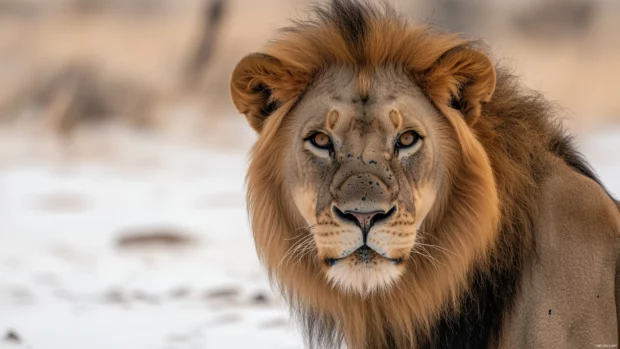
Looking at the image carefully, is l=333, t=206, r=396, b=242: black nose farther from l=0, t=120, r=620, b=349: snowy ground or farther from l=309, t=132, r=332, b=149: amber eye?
l=0, t=120, r=620, b=349: snowy ground

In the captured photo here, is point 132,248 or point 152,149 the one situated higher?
point 152,149

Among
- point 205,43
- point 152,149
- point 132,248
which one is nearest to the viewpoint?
point 132,248

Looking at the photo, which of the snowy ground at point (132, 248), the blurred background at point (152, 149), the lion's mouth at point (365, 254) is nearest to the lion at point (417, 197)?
the lion's mouth at point (365, 254)

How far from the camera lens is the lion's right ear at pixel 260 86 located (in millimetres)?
2844

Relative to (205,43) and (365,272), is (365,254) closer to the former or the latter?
(365,272)

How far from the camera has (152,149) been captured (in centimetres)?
1002

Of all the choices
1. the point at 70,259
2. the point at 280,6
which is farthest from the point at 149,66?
the point at 70,259

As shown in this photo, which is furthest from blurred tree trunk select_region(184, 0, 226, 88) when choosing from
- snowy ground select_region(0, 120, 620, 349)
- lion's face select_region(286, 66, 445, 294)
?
lion's face select_region(286, 66, 445, 294)

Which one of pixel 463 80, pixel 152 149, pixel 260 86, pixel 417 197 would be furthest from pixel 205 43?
pixel 417 197

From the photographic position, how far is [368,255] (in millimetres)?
2555

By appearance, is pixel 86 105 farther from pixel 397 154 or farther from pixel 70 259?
pixel 397 154

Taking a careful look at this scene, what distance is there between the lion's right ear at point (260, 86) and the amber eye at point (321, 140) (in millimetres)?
184

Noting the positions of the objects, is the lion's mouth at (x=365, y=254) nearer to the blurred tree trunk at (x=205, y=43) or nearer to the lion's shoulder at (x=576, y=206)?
the lion's shoulder at (x=576, y=206)

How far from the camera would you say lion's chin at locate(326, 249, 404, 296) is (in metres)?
2.57
